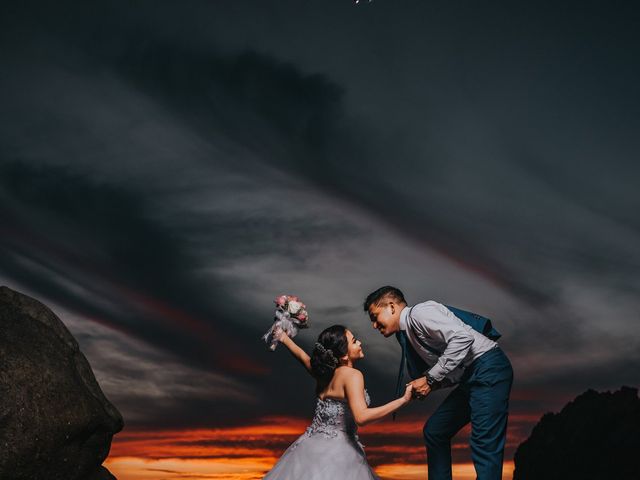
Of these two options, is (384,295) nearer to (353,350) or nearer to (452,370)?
(353,350)

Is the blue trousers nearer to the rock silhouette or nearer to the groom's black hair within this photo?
the groom's black hair

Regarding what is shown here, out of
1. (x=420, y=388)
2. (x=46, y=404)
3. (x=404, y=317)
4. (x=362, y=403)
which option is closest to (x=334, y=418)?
(x=362, y=403)

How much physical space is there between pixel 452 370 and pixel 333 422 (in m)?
1.46

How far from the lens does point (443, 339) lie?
747 centimetres

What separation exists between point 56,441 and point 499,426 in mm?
5456

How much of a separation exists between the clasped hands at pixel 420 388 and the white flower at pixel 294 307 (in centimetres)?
220

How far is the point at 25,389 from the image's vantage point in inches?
337

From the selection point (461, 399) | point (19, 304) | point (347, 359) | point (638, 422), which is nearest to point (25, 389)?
point (19, 304)

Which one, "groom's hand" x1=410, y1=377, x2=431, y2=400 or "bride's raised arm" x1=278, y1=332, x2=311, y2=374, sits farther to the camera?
"bride's raised arm" x1=278, y1=332, x2=311, y2=374

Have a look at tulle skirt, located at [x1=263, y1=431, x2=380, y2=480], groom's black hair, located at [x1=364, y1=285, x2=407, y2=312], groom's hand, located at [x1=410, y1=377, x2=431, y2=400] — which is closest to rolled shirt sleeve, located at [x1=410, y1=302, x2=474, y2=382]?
groom's hand, located at [x1=410, y1=377, x2=431, y2=400]

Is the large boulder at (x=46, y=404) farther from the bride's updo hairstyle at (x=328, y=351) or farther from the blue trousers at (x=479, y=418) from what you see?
the blue trousers at (x=479, y=418)

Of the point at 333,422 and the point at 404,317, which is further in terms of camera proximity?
the point at 404,317

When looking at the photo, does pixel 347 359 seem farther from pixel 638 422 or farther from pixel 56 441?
pixel 638 422

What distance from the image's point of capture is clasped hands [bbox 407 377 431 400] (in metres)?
7.15
